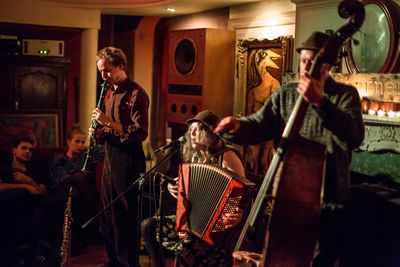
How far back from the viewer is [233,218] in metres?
2.66

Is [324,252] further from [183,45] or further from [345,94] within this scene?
[183,45]

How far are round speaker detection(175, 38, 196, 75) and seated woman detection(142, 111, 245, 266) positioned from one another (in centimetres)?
330

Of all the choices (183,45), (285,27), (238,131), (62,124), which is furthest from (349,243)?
(62,124)

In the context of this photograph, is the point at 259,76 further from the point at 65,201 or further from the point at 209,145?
the point at 209,145

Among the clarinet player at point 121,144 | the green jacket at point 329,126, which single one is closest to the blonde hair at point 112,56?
the clarinet player at point 121,144

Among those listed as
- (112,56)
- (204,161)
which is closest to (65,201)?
(112,56)

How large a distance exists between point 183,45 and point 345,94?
15.2ft

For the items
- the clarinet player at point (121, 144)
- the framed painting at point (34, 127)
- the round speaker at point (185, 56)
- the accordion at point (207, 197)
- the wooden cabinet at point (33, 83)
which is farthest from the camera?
the wooden cabinet at point (33, 83)

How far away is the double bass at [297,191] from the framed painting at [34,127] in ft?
18.1

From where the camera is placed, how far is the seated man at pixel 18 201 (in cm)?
423

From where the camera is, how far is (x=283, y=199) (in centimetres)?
197

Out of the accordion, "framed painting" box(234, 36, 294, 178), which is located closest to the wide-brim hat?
the accordion

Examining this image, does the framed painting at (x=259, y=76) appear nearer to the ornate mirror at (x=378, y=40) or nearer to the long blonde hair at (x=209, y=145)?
the ornate mirror at (x=378, y=40)

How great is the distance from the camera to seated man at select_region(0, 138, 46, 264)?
4.23m
